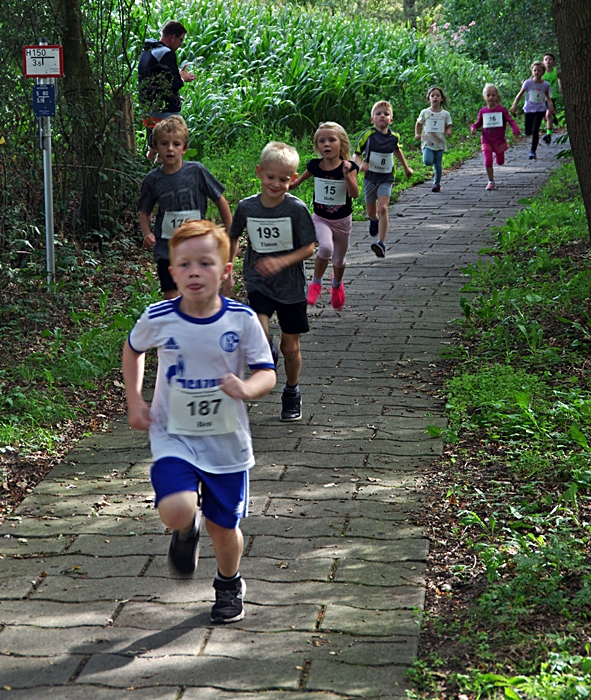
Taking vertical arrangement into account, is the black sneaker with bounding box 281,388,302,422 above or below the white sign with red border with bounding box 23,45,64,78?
below

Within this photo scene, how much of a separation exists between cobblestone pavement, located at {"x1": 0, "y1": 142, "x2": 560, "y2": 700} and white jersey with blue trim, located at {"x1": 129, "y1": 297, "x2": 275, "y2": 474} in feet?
2.27

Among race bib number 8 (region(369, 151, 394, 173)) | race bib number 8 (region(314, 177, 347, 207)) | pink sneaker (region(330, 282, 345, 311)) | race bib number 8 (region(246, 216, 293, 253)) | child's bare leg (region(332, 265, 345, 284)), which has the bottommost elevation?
pink sneaker (region(330, 282, 345, 311))

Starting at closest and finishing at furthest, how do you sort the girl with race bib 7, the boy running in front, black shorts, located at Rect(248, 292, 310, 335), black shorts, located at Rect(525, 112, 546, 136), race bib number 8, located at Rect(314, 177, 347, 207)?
the boy running in front < black shorts, located at Rect(248, 292, 310, 335) < race bib number 8, located at Rect(314, 177, 347, 207) < black shorts, located at Rect(525, 112, 546, 136) < the girl with race bib 7

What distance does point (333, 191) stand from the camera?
8.10 metres

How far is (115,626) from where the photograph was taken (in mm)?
3826

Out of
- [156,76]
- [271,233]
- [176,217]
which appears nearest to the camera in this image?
[271,233]

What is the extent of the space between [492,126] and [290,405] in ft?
32.8

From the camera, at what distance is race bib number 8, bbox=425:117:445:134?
14070 millimetres

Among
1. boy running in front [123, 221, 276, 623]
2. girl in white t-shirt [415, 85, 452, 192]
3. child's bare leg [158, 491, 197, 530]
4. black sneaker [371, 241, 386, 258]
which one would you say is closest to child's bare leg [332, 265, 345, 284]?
black sneaker [371, 241, 386, 258]

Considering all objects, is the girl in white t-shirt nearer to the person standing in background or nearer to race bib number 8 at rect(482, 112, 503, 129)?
race bib number 8 at rect(482, 112, 503, 129)

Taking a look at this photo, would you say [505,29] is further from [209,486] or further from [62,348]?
[209,486]

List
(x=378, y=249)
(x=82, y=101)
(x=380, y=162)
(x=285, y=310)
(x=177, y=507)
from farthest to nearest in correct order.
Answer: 1. (x=82, y=101)
2. (x=380, y=162)
3. (x=378, y=249)
4. (x=285, y=310)
5. (x=177, y=507)

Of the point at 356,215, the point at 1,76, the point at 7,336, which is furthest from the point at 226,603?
the point at 356,215

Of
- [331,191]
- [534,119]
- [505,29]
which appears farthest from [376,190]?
[505,29]
